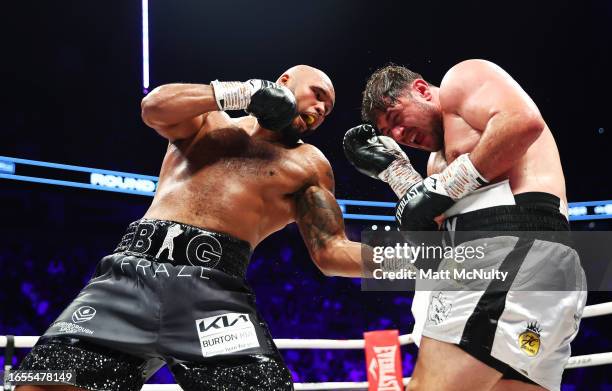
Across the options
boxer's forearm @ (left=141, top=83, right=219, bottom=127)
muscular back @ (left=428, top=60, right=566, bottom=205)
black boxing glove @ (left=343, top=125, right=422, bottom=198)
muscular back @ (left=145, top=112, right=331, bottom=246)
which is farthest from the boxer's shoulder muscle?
muscular back @ (left=428, top=60, right=566, bottom=205)

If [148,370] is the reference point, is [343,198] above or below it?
below

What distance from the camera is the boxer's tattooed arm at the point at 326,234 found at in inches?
74.6

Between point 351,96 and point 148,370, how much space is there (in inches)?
258

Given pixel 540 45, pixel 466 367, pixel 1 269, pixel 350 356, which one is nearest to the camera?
pixel 466 367

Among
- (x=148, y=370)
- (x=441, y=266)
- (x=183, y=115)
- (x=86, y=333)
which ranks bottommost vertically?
(x=148, y=370)

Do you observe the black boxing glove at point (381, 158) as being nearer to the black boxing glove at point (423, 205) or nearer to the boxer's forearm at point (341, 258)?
the black boxing glove at point (423, 205)

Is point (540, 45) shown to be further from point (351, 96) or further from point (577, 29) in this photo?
point (351, 96)

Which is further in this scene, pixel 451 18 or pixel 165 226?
pixel 451 18

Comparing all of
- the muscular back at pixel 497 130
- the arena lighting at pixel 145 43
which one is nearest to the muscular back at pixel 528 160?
the muscular back at pixel 497 130

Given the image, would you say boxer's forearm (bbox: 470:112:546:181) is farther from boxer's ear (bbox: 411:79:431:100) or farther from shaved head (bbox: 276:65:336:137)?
shaved head (bbox: 276:65:336:137)

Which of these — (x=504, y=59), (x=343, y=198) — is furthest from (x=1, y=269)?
(x=504, y=59)

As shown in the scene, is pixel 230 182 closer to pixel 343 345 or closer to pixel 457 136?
pixel 457 136

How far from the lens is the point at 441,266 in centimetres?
159

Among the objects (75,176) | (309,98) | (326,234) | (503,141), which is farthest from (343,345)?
(75,176)
